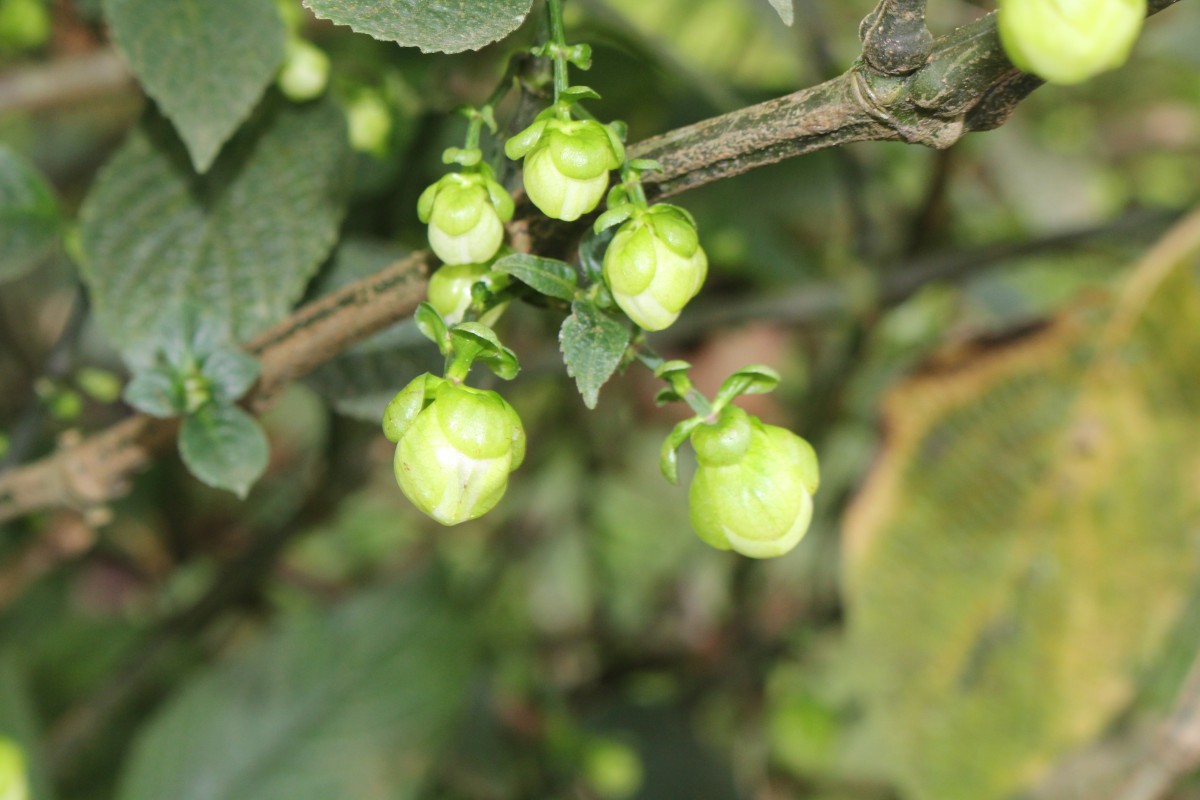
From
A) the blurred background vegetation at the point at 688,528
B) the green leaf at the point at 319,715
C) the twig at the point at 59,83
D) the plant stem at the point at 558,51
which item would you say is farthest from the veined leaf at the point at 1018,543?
the twig at the point at 59,83

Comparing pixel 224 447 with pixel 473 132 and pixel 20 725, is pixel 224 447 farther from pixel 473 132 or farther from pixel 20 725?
pixel 20 725

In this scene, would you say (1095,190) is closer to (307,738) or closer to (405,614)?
(405,614)

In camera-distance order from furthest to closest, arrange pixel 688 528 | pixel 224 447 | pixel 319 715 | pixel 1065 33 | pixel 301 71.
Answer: pixel 688 528
pixel 319 715
pixel 301 71
pixel 224 447
pixel 1065 33

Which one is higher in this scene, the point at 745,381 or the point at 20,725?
the point at 745,381

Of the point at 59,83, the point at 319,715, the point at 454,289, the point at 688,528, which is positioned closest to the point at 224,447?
the point at 454,289

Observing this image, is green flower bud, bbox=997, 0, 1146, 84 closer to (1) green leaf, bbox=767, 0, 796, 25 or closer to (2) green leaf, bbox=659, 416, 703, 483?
(1) green leaf, bbox=767, 0, 796, 25

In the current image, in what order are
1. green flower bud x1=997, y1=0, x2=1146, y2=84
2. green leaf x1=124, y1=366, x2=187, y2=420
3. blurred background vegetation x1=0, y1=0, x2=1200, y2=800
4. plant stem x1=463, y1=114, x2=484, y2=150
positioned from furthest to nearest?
1. blurred background vegetation x1=0, y1=0, x2=1200, y2=800
2. green leaf x1=124, y1=366, x2=187, y2=420
3. plant stem x1=463, y1=114, x2=484, y2=150
4. green flower bud x1=997, y1=0, x2=1146, y2=84

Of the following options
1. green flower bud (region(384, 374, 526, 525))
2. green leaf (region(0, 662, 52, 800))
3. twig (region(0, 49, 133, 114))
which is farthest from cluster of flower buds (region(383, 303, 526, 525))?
twig (region(0, 49, 133, 114))
